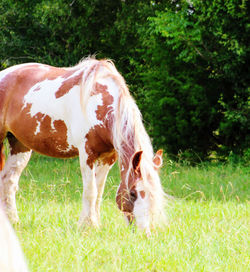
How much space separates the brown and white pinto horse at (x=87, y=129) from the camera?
4.04 meters

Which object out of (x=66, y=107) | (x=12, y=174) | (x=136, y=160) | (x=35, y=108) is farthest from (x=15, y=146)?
(x=136, y=160)

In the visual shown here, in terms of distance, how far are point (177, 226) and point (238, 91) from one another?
5374 mm

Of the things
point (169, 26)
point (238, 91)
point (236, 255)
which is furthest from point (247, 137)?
point (236, 255)

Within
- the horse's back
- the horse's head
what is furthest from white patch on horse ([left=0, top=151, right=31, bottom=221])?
the horse's head

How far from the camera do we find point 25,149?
5441 millimetres

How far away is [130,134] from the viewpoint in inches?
167

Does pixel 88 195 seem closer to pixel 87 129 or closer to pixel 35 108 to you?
pixel 87 129

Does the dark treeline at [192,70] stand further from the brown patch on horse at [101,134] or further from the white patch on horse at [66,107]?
the brown patch on horse at [101,134]

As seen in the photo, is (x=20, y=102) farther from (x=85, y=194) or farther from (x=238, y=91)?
(x=238, y=91)

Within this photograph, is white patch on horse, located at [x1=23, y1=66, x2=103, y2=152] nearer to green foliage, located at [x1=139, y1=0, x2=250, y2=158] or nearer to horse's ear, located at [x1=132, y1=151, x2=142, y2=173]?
horse's ear, located at [x1=132, y1=151, x2=142, y2=173]

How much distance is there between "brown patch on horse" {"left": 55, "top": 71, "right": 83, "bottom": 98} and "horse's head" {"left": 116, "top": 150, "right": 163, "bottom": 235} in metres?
1.04

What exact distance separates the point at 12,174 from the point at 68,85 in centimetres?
124

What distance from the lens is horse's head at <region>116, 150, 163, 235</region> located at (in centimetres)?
392

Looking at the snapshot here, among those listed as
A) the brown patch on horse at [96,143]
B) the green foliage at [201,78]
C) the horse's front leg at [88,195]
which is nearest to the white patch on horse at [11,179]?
the horse's front leg at [88,195]
